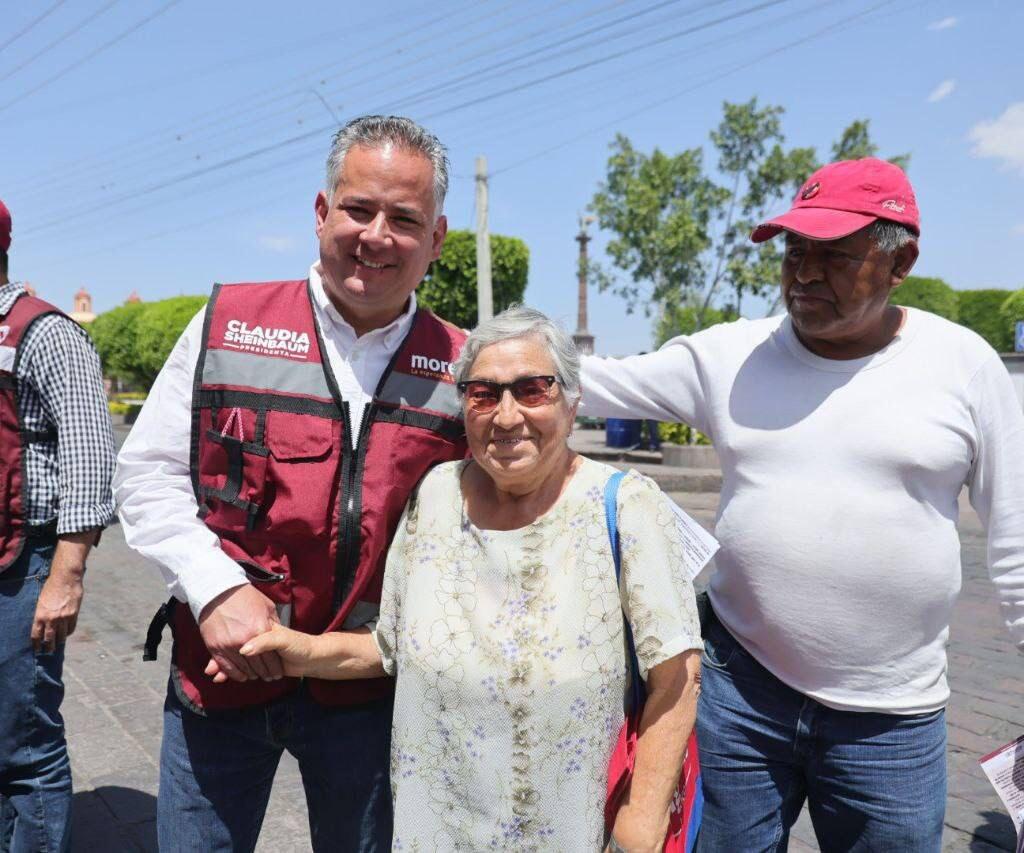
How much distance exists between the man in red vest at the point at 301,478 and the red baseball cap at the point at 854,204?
85 cm

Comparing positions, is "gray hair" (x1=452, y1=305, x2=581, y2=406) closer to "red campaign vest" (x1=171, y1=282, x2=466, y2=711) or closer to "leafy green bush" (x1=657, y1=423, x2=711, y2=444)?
"red campaign vest" (x1=171, y1=282, x2=466, y2=711)

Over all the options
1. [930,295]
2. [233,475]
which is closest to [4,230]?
[233,475]

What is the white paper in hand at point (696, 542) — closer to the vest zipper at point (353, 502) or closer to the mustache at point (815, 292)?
the mustache at point (815, 292)

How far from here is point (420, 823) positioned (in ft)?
5.91

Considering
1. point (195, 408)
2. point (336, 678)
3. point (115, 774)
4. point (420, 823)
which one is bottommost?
point (115, 774)

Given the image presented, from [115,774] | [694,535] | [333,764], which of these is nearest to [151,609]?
[115,774]

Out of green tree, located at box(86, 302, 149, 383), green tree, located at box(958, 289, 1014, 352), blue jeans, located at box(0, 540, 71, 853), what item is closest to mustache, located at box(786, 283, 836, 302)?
blue jeans, located at box(0, 540, 71, 853)

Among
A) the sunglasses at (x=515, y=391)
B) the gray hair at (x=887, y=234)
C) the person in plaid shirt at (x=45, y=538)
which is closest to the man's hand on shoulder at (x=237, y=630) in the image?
the sunglasses at (x=515, y=391)

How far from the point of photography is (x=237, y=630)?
1.83 m

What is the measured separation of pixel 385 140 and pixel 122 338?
3959cm

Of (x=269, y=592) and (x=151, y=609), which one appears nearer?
(x=269, y=592)

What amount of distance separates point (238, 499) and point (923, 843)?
1.70 metres

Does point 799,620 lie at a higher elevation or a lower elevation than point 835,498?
lower

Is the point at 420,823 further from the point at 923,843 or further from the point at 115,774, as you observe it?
the point at 115,774
